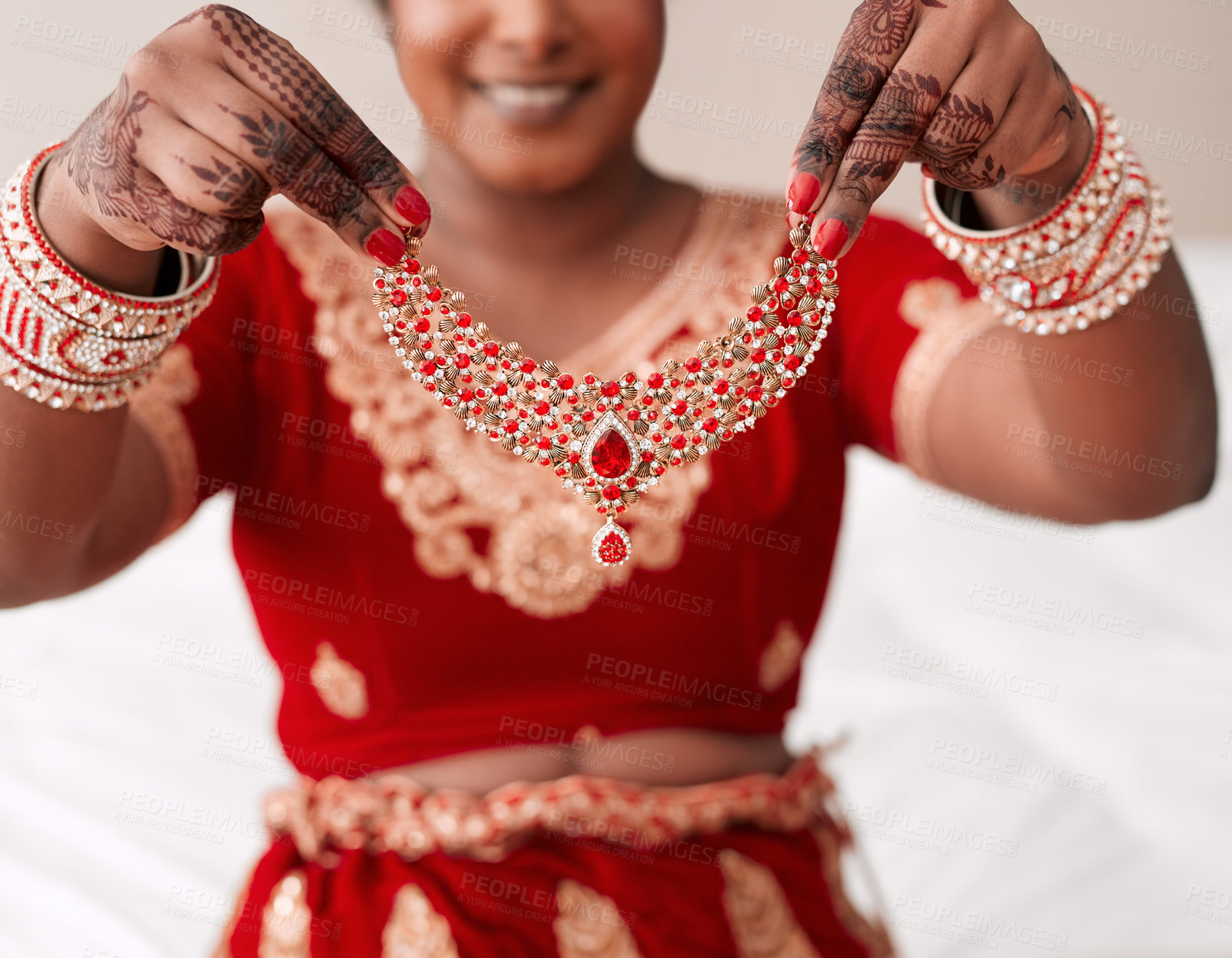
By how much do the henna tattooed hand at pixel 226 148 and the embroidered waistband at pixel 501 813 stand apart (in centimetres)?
40

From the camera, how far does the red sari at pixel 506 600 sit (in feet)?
2.31

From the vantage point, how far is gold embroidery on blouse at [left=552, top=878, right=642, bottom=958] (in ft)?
2.17

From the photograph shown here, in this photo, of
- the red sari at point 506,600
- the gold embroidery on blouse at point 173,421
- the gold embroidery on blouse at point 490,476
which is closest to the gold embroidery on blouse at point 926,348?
the red sari at point 506,600

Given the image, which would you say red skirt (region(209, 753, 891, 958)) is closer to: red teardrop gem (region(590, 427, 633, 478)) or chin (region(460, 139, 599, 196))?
red teardrop gem (region(590, 427, 633, 478))

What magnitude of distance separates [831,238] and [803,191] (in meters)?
0.02

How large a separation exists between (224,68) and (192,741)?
1104mm

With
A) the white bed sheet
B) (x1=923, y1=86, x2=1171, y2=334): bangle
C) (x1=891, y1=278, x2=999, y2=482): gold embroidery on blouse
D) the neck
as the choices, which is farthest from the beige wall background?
the white bed sheet

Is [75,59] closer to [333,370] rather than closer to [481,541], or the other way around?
[333,370]

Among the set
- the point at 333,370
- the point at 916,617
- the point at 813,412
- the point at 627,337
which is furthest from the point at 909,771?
the point at 333,370

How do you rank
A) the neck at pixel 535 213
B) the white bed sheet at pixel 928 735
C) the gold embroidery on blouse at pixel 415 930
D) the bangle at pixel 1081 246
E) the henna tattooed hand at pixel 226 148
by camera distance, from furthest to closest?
the white bed sheet at pixel 928 735
the neck at pixel 535 213
the gold embroidery on blouse at pixel 415 930
the bangle at pixel 1081 246
the henna tattooed hand at pixel 226 148

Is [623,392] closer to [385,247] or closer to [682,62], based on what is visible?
[385,247]

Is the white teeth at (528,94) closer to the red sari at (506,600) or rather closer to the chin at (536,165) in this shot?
the chin at (536,165)

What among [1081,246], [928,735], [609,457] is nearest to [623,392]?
[609,457]

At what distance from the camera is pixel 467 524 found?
0.74 m
